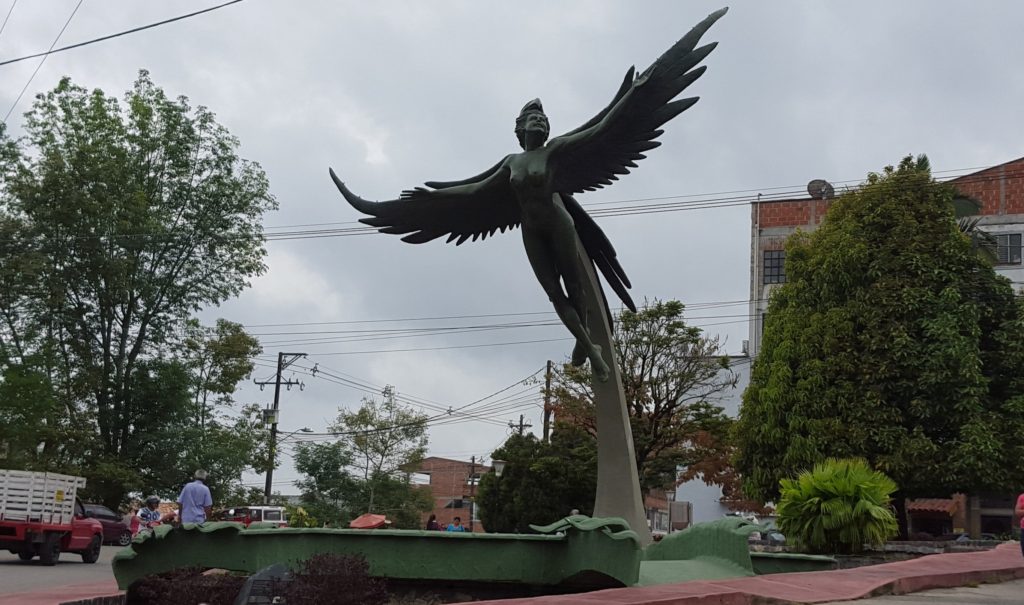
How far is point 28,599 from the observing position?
6.76 meters

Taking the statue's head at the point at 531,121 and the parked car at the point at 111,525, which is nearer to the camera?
the statue's head at the point at 531,121

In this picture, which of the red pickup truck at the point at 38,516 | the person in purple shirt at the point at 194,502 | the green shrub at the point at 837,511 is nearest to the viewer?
the person in purple shirt at the point at 194,502

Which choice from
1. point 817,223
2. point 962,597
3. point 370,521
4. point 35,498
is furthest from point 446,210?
point 817,223

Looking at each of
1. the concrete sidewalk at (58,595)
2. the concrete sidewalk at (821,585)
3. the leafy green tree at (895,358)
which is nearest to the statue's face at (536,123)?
the concrete sidewalk at (821,585)

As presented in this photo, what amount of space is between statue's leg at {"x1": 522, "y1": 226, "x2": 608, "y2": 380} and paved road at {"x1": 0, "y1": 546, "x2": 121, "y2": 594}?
236 inches

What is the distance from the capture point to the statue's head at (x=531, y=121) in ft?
34.8

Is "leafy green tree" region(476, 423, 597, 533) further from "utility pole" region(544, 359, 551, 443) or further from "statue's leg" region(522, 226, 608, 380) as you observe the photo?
"statue's leg" region(522, 226, 608, 380)

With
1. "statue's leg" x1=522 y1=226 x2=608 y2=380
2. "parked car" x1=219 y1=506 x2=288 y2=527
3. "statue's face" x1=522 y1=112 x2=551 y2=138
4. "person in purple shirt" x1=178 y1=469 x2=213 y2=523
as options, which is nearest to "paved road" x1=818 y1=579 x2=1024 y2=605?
"statue's leg" x1=522 y1=226 x2=608 y2=380

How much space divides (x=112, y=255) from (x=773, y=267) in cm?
2706

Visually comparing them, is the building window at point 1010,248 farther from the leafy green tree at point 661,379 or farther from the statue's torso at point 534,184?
the statue's torso at point 534,184

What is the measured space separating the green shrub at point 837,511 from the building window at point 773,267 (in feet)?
102

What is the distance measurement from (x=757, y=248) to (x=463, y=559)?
1557 inches

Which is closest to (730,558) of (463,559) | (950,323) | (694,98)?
(463,559)

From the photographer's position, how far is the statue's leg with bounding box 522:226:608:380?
36.0ft
